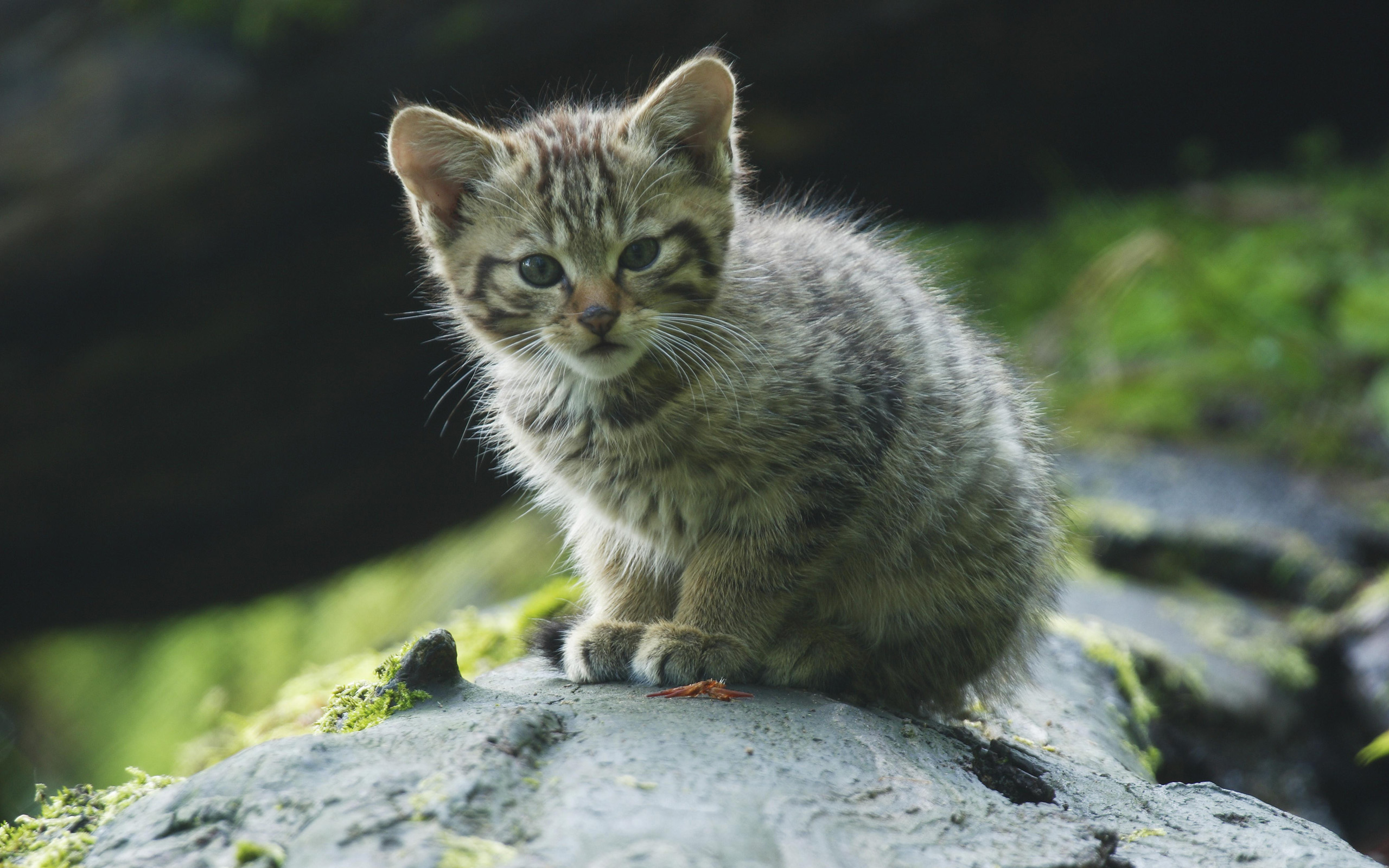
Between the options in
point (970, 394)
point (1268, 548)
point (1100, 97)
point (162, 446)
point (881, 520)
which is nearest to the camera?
point (881, 520)

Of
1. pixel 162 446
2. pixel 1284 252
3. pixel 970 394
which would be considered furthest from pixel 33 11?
pixel 1284 252

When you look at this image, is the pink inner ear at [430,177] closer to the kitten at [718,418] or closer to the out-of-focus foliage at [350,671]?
the kitten at [718,418]

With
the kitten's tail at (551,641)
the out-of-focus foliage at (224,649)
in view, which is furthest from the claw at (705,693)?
the out-of-focus foliage at (224,649)

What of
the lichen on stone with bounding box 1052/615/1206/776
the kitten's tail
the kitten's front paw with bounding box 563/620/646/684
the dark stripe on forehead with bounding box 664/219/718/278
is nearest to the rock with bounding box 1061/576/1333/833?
the lichen on stone with bounding box 1052/615/1206/776

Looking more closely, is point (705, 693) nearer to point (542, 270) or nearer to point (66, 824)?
point (542, 270)

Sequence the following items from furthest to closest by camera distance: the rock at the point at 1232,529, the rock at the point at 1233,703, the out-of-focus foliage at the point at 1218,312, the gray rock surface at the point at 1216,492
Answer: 1. the out-of-focus foliage at the point at 1218,312
2. the gray rock surface at the point at 1216,492
3. the rock at the point at 1232,529
4. the rock at the point at 1233,703

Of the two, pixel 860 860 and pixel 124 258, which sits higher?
pixel 124 258

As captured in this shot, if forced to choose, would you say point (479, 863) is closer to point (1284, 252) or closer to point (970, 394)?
point (970, 394)
